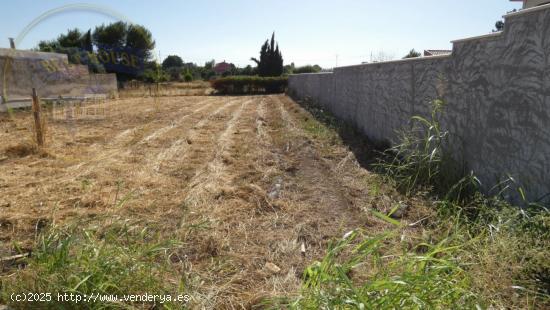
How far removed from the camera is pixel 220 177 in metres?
5.11

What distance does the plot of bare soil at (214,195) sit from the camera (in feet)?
9.35

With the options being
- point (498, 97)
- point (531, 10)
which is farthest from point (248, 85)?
→ point (531, 10)

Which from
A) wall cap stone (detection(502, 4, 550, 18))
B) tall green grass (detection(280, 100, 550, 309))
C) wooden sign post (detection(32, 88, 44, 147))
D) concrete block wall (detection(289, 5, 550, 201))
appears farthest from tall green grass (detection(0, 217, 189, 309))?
wooden sign post (detection(32, 88, 44, 147))

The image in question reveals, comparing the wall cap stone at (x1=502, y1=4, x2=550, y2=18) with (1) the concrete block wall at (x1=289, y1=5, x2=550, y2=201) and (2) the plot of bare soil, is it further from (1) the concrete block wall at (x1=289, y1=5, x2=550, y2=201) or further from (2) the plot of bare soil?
(2) the plot of bare soil

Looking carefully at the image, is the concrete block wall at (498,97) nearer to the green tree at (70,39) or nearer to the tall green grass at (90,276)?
the tall green grass at (90,276)

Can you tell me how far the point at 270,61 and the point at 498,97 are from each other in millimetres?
42591

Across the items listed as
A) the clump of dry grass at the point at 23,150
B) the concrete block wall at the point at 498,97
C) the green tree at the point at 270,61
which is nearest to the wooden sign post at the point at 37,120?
the clump of dry grass at the point at 23,150

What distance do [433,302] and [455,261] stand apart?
677 mm

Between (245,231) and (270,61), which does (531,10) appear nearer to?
(245,231)

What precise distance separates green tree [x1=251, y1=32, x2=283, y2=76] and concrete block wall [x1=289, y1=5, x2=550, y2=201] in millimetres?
39678

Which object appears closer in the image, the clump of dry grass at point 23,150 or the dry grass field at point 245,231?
the dry grass field at point 245,231

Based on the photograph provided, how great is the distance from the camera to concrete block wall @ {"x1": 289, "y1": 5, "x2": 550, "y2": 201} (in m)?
2.88

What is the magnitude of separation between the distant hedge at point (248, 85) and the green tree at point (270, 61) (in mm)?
12963

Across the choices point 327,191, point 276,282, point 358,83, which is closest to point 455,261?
point 276,282
